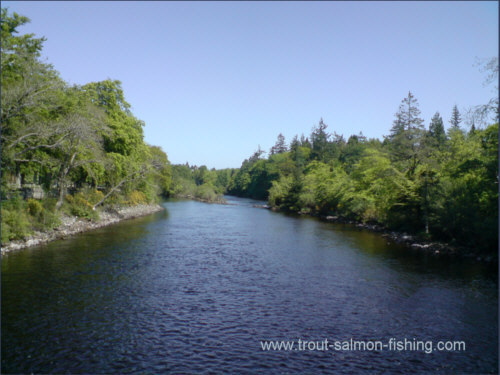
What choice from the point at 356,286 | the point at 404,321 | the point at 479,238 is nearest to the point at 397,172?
the point at 479,238

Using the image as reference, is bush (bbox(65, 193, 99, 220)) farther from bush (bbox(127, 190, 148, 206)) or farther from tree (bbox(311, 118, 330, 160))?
tree (bbox(311, 118, 330, 160))

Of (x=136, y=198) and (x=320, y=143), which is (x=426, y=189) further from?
(x=320, y=143)

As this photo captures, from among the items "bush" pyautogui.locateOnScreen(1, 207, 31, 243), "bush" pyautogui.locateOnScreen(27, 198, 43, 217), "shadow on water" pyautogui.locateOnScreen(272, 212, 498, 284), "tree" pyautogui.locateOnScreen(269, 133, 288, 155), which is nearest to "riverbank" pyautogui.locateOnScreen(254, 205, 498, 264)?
"shadow on water" pyautogui.locateOnScreen(272, 212, 498, 284)

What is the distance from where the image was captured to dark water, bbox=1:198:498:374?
11.4m

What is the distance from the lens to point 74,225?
108ft

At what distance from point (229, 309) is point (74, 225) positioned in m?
23.3

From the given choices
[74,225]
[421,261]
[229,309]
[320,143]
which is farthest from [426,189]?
[320,143]

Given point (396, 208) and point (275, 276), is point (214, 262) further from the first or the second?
point (396, 208)

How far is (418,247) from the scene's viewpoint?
103 ft

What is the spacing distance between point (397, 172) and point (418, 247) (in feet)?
33.1

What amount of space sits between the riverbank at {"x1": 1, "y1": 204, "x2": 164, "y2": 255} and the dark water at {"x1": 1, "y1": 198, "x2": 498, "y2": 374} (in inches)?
48.0

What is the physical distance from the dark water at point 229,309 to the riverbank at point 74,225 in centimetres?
122

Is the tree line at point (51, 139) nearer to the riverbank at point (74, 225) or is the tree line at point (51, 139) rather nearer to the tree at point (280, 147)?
the riverbank at point (74, 225)

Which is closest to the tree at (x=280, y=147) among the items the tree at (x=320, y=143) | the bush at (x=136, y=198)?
the tree at (x=320, y=143)
